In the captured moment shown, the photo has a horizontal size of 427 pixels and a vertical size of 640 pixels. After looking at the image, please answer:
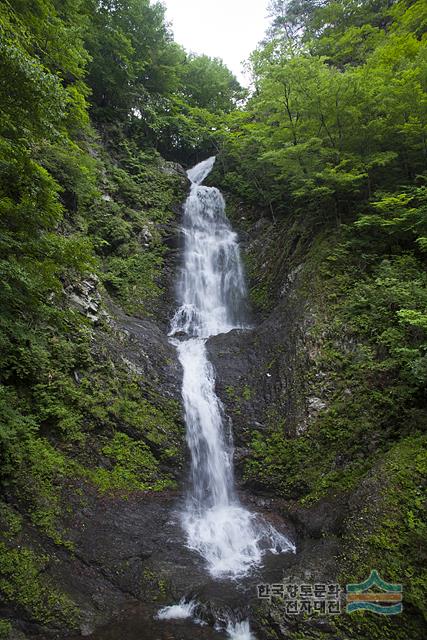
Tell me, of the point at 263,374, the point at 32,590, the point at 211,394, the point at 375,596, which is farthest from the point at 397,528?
the point at 211,394

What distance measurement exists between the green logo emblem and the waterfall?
1.99m

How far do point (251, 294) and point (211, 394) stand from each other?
5.18 meters

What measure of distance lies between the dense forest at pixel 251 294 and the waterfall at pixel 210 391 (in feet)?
1.76

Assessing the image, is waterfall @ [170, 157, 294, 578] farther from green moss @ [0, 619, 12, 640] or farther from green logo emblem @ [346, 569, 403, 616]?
green moss @ [0, 619, 12, 640]

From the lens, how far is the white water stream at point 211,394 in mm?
6676

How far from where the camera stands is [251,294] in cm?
1379

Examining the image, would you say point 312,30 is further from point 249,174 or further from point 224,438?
point 224,438

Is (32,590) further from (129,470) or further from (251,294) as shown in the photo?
(251,294)

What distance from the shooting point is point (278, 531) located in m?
6.90

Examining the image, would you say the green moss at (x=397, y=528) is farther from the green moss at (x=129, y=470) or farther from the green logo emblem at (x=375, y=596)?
the green moss at (x=129, y=470)

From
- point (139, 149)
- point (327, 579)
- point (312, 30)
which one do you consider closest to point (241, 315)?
point (327, 579)

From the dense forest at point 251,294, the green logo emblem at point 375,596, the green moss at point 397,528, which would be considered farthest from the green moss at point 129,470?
the green logo emblem at point 375,596

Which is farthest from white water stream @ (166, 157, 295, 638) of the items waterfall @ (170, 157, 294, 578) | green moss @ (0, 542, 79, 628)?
green moss @ (0, 542, 79, 628)

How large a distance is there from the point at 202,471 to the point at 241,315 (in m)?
6.41
